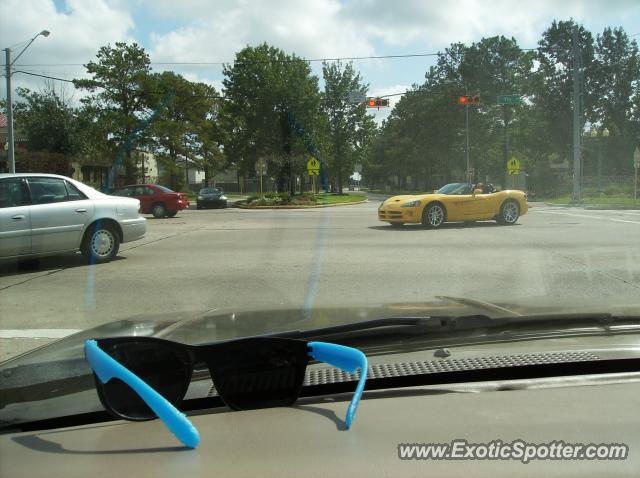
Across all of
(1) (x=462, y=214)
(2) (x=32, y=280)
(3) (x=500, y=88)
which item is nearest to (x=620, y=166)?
(3) (x=500, y=88)

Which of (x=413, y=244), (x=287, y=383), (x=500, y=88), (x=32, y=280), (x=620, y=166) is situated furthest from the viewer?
(x=620, y=166)

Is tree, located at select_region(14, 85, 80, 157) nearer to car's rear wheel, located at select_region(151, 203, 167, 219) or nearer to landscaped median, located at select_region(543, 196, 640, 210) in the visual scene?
car's rear wheel, located at select_region(151, 203, 167, 219)

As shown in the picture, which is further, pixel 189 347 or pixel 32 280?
pixel 32 280

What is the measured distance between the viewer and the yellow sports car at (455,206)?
16422mm

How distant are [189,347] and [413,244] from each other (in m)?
10.9

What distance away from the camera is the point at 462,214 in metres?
17.0

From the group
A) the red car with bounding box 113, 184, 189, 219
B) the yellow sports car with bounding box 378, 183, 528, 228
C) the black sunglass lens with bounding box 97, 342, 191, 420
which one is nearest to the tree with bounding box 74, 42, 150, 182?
the red car with bounding box 113, 184, 189, 219

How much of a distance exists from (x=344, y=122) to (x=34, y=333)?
5244cm

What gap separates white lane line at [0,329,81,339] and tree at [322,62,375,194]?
48390mm

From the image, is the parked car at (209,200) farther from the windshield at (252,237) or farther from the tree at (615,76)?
the tree at (615,76)

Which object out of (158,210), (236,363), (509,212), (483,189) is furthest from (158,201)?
(236,363)

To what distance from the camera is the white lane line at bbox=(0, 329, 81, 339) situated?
230 inches

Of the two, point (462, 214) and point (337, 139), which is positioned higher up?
point (337, 139)

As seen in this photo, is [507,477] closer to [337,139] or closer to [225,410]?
[225,410]
